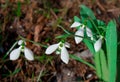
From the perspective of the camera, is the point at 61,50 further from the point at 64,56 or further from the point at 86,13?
the point at 86,13

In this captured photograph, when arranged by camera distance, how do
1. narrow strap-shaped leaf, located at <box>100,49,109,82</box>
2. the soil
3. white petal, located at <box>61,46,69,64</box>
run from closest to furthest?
white petal, located at <box>61,46,69,64</box> < narrow strap-shaped leaf, located at <box>100,49,109,82</box> < the soil

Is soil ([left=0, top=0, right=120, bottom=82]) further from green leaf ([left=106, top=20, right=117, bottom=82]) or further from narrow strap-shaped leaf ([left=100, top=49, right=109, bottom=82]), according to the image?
green leaf ([left=106, top=20, right=117, bottom=82])

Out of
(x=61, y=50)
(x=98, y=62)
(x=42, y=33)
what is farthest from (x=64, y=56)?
(x=42, y=33)

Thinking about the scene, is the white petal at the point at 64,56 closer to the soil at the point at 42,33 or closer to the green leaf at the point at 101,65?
the green leaf at the point at 101,65

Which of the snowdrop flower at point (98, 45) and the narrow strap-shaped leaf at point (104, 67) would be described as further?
the narrow strap-shaped leaf at point (104, 67)

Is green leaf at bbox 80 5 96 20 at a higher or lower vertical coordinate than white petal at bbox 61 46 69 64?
higher

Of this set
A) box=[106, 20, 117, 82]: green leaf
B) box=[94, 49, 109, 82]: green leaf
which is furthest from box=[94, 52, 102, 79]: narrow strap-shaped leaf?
box=[106, 20, 117, 82]: green leaf

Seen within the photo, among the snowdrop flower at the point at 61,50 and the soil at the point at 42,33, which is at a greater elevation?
the snowdrop flower at the point at 61,50

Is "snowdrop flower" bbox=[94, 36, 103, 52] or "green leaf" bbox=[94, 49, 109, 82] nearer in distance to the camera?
"snowdrop flower" bbox=[94, 36, 103, 52]

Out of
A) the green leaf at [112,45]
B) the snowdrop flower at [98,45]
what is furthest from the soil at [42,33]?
the snowdrop flower at [98,45]
